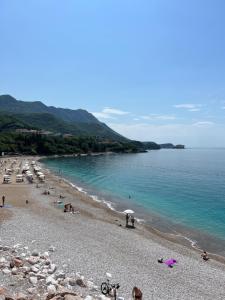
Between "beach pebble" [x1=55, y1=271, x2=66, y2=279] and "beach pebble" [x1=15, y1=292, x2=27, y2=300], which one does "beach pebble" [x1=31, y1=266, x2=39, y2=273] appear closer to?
"beach pebble" [x1=55, y1=271, x2=66, y2=279]

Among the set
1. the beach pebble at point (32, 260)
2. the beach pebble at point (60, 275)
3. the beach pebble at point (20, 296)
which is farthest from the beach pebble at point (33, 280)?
the beach pebble at point (32, 260)

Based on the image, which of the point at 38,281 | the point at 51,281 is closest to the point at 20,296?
the point at 38,281

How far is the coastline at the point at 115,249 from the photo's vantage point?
22.5 metres

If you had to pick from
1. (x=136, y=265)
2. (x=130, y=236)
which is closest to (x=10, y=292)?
(x=136, y=265)

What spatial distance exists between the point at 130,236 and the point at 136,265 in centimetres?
952

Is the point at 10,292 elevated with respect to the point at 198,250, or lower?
elevated

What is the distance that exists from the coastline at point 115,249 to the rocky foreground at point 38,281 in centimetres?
161

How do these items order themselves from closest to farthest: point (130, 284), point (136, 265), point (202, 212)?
point (130, 284) → point (136, 265) → point (202, 212)

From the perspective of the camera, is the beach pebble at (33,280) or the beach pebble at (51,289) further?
the beach pebble at (33,280)

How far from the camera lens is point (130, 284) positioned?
Result: 21.7 metres

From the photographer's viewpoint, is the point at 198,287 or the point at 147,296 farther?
the point at 198,287

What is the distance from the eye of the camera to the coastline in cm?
2252

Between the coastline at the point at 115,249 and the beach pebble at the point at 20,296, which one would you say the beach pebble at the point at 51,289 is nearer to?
the beach pebble at the point at 20,296

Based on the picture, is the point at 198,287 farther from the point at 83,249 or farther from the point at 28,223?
the point at 28,223
